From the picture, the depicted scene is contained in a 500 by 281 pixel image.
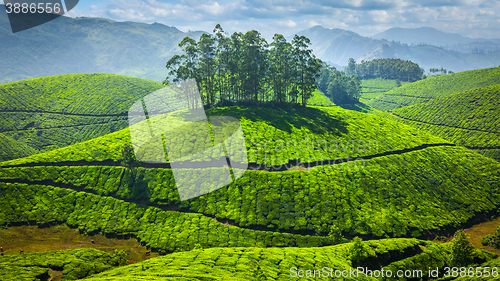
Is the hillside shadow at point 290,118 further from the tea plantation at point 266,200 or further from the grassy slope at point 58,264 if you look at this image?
the grassy slope at point 58,264

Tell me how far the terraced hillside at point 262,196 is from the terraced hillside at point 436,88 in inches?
4195

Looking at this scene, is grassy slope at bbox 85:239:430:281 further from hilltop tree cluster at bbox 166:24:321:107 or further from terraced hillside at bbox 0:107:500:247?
hilltop tree cluster at bbox 166:24:321:107

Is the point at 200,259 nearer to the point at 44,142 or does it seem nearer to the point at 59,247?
the point at 59,247

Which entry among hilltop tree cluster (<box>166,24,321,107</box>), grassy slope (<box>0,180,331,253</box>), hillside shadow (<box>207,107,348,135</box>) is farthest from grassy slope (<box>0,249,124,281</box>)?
hilltop tree cluster (<box>166,24,321,107</box>)

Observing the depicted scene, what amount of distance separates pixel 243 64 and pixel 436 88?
160m

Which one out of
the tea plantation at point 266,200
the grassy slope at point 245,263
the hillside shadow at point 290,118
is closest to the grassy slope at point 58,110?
the tea plantation at point 266,200

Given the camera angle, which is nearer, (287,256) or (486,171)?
(287,256)

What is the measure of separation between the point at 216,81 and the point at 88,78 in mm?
91153

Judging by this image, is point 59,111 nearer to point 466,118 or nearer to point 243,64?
point 243,64

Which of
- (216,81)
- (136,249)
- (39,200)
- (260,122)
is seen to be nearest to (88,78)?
(216,81)

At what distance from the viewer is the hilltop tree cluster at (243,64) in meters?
77.5

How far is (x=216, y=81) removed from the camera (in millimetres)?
85625

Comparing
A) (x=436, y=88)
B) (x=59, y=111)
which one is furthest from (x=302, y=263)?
(x=436, y=88)

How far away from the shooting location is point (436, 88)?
544 ft
